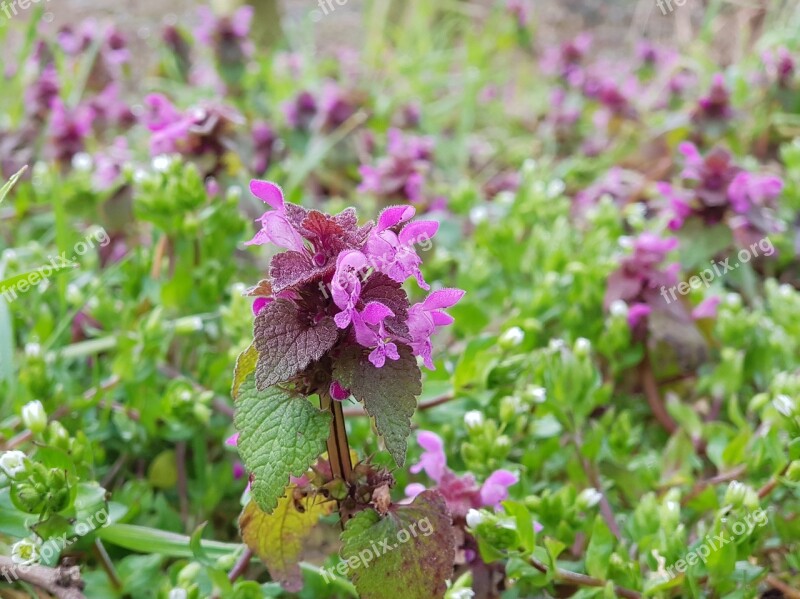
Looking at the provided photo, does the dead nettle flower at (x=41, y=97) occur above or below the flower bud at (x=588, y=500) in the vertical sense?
above

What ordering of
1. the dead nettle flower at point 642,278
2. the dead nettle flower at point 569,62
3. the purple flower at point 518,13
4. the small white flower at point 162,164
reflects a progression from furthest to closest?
the purple flower at point 518,13 → the dead nettle flower at point 569,62 → the dead nettle flower at point 642,278 → the small white flower at point 162,164

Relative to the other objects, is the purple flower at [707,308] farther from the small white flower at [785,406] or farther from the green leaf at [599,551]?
the green leaf at [599,551]

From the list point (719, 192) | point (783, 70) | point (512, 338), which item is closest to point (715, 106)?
point (783, 70)

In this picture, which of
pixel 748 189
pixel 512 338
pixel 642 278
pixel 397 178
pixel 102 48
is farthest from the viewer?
pixel 102 48

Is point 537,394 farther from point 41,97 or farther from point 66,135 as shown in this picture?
point 41,97

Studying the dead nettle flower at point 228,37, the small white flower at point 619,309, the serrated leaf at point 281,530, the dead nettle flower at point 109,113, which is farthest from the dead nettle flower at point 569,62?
the serrated leaf at point 281,530

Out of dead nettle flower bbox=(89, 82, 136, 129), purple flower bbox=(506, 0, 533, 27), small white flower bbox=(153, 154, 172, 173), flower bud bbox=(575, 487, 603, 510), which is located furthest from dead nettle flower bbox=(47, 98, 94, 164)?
purple flower bbox=(506, 0, 533, 27)

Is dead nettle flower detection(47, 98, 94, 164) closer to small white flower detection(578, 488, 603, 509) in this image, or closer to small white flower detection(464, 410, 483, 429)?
small white flower detection(464, 410, 483, 429)
